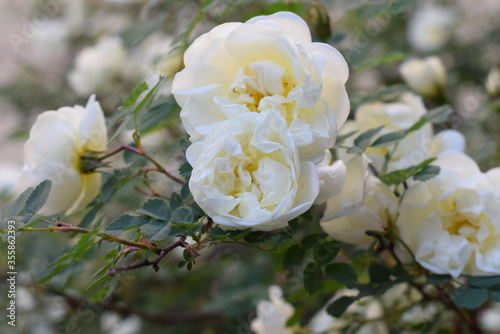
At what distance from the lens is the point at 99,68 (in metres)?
1.02

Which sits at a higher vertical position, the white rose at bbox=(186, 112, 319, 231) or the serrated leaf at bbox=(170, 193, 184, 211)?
the white rose at bbox=(186, 112, 319, 231)

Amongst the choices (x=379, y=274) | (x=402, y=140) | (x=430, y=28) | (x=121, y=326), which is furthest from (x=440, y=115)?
(x=430, y=28)

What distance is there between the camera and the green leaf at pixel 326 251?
41cm

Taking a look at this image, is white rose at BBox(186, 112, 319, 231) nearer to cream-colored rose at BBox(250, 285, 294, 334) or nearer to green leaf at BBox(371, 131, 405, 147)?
green leaf at BBox(371, 131, 405, 147)

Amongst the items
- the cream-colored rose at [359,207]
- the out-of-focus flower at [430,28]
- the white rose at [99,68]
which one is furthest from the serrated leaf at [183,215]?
the out-of-focus flower at [430,28]

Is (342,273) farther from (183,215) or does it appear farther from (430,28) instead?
(430,28)

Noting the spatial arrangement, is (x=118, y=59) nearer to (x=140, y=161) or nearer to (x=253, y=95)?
(x=140, y=161)

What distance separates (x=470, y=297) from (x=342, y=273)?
9 cm

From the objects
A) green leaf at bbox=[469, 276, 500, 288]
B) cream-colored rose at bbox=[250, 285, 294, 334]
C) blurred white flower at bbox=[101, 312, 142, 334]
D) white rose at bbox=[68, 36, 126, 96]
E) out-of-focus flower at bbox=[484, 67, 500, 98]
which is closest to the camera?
green leaf at bbox=[469, 276, 500, 288]

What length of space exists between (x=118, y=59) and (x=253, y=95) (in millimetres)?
752

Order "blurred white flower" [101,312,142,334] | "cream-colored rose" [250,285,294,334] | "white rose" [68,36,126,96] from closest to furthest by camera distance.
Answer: "cream-colored rose" [250,285,294,334] → "blurred white flower" [101,312,142,334] → "white rose" [68,36,126,96]

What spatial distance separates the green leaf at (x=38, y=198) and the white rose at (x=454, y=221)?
9.6 inches

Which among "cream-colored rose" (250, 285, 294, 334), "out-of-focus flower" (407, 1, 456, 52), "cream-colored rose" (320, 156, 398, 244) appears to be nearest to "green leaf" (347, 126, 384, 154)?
"cream-colored rose" (320, 156, 398, 244)

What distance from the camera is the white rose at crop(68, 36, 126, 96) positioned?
3.31ft
